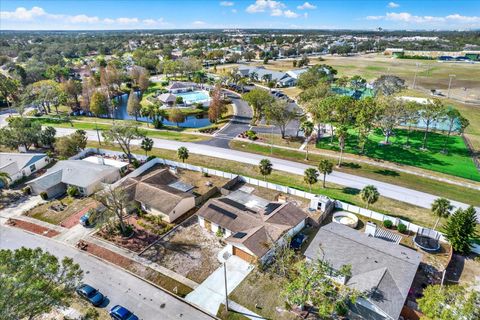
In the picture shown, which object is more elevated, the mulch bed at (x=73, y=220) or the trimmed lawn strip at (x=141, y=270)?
the mulch bed at (x=73, y=220)

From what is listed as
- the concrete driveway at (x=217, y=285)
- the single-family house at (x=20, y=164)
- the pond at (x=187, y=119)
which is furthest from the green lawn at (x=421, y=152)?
the single-family house at (x=20, y=164)

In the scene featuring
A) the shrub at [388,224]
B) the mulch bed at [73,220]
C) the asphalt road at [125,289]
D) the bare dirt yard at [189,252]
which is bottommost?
the asphalt road at [125,289]

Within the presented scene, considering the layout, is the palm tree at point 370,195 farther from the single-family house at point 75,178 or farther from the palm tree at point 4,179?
the palm tree at point 4,179

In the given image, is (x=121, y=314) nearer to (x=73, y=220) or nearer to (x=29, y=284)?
(x=29, y=284)

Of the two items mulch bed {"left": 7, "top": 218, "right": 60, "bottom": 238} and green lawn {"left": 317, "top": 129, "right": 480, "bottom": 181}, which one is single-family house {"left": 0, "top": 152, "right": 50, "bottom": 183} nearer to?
mulch bed {"left": 7, "top": 218, "right": 60, "bottom": 238}

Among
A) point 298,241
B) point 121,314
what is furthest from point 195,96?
point 121,314

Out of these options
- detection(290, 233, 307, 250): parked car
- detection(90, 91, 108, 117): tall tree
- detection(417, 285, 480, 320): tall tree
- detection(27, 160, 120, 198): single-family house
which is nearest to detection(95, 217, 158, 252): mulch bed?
detection(27, 160, 120, 198): single-family house
